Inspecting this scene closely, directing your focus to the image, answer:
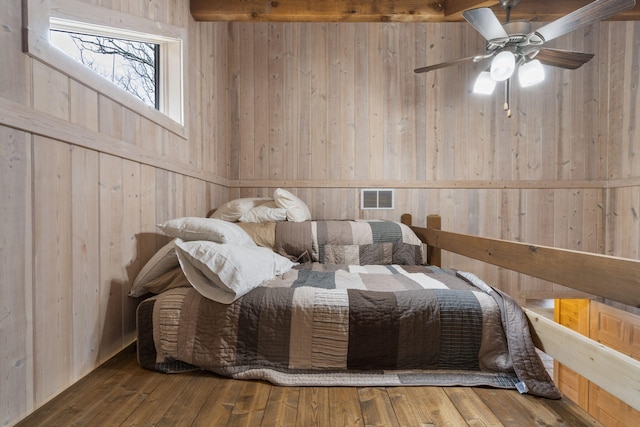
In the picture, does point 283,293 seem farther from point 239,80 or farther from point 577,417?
point 239,80

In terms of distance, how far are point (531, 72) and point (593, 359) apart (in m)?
1.72

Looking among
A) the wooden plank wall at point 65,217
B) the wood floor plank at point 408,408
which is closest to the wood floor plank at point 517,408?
the wood floor plank at point 408,408

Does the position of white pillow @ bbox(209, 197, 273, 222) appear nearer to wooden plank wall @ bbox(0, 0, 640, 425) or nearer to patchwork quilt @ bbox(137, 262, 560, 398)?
wooden plank wall @ bbox(0, 0, 640, 425)

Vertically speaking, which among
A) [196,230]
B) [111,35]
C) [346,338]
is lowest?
[346,338]

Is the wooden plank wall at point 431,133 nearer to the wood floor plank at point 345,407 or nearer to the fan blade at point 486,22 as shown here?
the fan blade at point 486,22

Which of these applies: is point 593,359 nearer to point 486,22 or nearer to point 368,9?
point 486,22

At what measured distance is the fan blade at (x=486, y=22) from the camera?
5.00 ft

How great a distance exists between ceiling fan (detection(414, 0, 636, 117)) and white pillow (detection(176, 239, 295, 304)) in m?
1.62

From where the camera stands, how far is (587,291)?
992mm

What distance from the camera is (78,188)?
1167 mm

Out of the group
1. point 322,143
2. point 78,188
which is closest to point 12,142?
point 78,188

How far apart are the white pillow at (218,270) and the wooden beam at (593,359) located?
1.15 metres

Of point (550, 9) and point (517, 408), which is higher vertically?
point (550, 9)

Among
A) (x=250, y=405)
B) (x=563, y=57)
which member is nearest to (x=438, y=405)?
(x=250, y=405)
